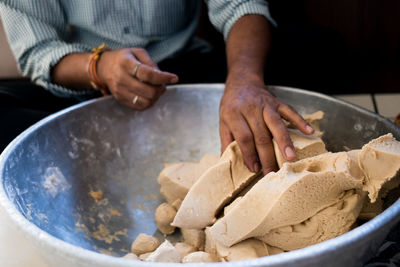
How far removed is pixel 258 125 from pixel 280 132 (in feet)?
0.17

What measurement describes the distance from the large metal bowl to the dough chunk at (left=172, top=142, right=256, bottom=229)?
171 millimetres

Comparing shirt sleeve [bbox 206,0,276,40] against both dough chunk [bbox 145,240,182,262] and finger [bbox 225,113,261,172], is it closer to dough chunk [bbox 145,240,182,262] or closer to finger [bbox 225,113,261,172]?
finger [bbox 225,113,261,172]

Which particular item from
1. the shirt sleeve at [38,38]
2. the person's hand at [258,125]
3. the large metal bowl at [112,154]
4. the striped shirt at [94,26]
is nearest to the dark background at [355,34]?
the striped shirt at [94,26]

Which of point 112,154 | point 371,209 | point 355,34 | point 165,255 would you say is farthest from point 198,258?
point 355,34

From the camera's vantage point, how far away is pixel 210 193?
2.09 ft

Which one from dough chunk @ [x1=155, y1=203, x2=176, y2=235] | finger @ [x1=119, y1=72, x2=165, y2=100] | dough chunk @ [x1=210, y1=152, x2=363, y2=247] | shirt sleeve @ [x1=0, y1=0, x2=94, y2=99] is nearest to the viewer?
dough chunk @ [x1=210, y1=152, x2=363, y2=247]

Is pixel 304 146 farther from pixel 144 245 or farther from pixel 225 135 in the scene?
pixel 144 245

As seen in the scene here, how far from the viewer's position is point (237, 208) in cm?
54

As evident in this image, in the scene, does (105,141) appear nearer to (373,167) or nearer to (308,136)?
(308,136)

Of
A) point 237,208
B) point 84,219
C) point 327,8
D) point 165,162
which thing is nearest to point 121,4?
point 165,162

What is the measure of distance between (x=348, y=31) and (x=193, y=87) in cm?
190

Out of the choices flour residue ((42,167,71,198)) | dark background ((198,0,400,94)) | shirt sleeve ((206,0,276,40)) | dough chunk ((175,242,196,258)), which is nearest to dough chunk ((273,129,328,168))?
dough chunk ((175,242,196,258))

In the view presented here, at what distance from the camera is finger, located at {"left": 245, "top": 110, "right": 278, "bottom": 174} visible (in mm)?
652

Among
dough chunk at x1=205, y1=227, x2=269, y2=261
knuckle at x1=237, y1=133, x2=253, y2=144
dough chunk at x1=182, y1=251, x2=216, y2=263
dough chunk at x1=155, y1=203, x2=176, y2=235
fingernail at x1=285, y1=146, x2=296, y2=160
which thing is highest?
fingernail at x1=285, y1=146, x2=296, y2=160
